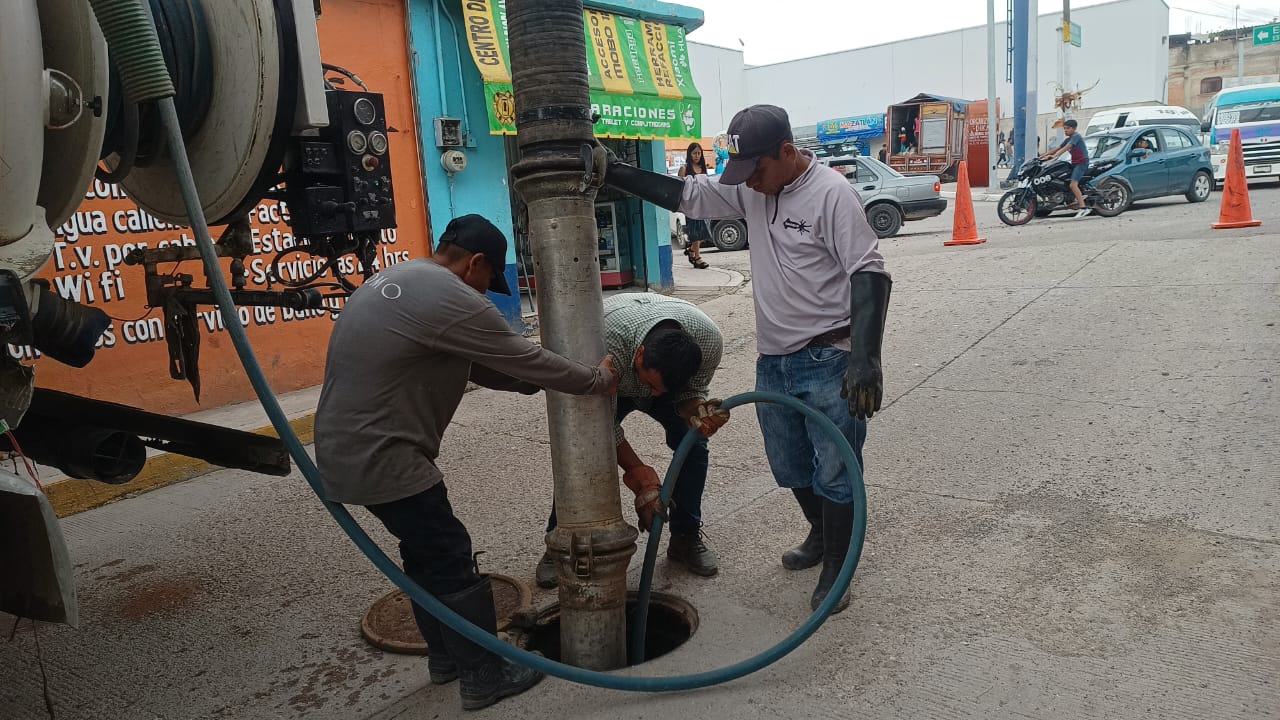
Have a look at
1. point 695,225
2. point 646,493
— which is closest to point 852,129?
point 695,225

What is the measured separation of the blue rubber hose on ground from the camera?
7.63ft

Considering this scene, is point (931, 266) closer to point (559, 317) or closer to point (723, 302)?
point (723, 302)

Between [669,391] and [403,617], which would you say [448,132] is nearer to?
[403,617]

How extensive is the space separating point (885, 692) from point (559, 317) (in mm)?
1498

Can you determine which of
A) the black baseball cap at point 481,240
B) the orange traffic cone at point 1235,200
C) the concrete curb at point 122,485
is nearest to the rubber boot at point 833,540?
the black baseball cap at point 481,240

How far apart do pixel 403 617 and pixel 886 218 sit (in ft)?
43.9

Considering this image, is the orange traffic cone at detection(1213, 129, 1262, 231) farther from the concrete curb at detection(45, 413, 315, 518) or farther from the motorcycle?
the concrete curb at detection(45, 413, 315, 518)

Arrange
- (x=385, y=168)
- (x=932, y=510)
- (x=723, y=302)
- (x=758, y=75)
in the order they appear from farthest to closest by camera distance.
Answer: (x=758, y=75) → (x=723, y=302) → (x=932, y=510) → (x=385, y=168)

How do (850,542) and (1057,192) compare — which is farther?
(1057,192)

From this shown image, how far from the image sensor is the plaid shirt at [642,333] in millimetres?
3457

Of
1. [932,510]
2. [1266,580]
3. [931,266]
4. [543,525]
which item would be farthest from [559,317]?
[931,266]

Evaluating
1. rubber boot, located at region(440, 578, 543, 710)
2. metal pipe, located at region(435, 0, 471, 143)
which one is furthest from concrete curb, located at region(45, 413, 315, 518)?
metal pipe, located at region(435, 0, 471, 143)

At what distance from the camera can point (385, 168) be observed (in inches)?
126

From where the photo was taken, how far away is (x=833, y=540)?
340 cm
